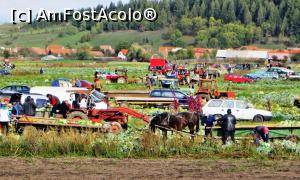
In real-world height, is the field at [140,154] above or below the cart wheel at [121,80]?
below

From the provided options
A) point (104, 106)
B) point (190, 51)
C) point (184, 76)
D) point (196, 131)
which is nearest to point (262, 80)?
point (184, 76)

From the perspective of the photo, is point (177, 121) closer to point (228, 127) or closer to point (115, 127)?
point (228, 127)

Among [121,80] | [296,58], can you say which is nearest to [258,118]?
[121,80]

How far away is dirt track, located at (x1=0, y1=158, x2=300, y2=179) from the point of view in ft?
54.2

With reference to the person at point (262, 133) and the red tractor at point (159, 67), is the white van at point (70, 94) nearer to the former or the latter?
the person at point (262, 133)

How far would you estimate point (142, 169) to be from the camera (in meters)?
17.5

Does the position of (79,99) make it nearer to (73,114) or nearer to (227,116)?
(73,114)

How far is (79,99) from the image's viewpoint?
29953mm

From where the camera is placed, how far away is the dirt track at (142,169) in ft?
54.2

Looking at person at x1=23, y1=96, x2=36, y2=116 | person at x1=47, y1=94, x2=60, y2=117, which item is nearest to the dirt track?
person at x1=23, y1=96, x2=36, y2=116

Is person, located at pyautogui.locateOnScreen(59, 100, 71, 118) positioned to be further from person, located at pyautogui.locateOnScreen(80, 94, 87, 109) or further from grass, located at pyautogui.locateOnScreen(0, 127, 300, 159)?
grass, located at pyautogui.locateOnScreen(0, 127, 300, 159)

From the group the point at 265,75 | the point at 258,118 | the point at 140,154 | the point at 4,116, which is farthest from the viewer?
the point at 265,75

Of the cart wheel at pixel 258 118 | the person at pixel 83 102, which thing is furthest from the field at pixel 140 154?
the cart wheel at pixel 258 118

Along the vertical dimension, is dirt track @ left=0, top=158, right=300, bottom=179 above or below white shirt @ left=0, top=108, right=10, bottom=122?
below
